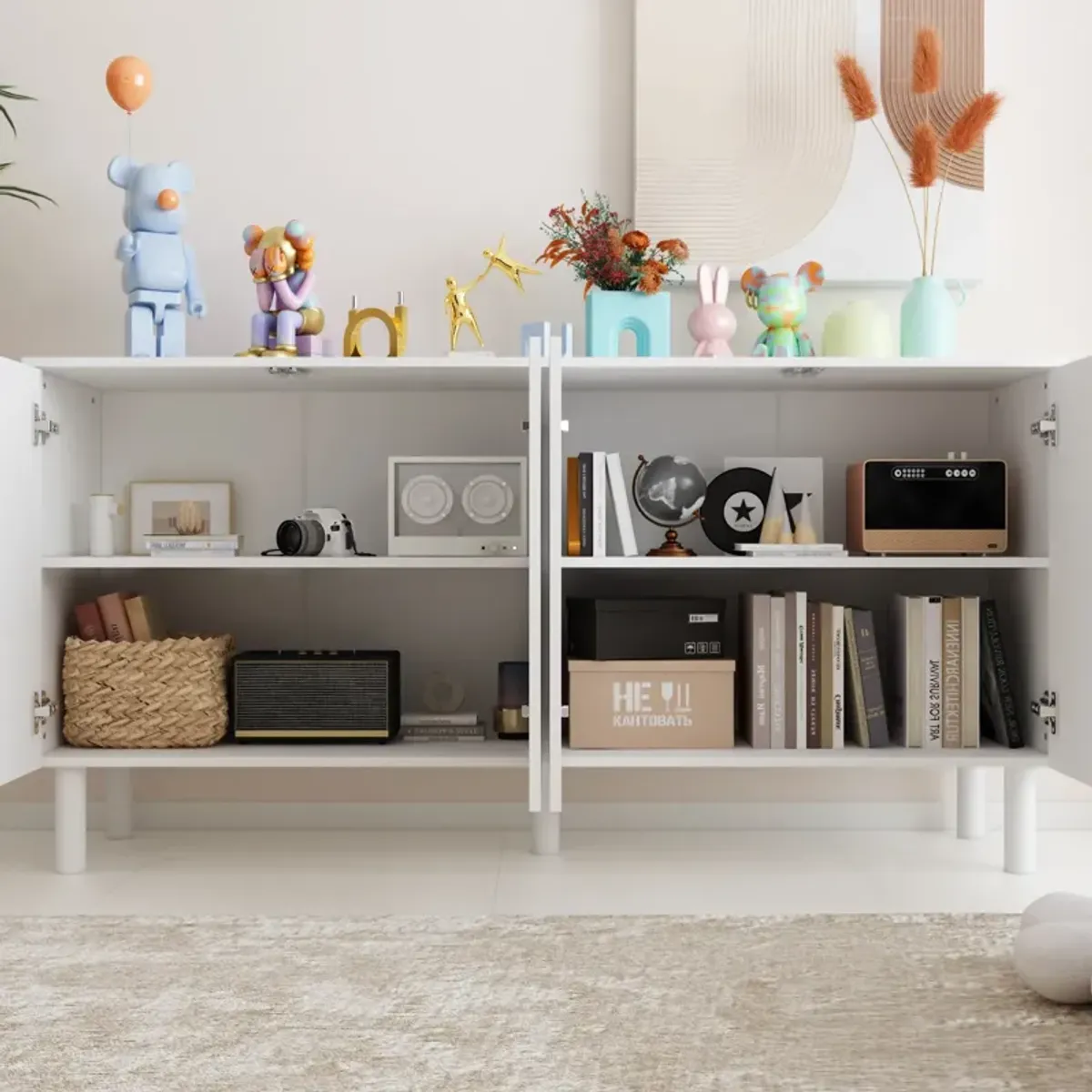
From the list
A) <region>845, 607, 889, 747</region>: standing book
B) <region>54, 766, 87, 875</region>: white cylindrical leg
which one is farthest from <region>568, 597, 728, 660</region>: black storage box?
<region>54, 766, 87, 875</region>: white cylindrical leg

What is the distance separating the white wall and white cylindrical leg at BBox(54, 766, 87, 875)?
349 mm

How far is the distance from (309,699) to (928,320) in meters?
1.40

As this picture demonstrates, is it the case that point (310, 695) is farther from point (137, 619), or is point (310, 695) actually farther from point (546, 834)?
point (546, 834)

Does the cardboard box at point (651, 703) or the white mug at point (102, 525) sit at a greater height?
the white mug at point (102, 525)

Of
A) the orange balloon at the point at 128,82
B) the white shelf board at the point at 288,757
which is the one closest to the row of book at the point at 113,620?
the white shelf board at the point at 288,757

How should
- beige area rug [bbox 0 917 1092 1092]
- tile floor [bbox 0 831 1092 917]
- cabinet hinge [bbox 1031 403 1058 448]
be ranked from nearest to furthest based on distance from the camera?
beige area rug [bbox 0 917 1092 1092]
tile floor [bbox 0 831 1092 917]
cabinet hinge [bbox 1031 403 1058 448]

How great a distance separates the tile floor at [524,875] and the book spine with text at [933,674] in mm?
255

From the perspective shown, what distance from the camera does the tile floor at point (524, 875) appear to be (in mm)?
2018

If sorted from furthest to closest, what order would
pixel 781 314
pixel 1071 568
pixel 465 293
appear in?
pixel 465 293, pixel 781 314, pixel 1071 568

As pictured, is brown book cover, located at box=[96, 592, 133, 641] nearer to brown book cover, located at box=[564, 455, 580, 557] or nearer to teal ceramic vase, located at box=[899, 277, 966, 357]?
brown book cover, located at box=[564, 455, 580, 557]

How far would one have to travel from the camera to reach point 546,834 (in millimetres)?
2355

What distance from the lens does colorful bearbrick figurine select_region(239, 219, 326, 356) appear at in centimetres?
228

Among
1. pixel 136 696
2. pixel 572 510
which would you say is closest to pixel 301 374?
pixel 572 510

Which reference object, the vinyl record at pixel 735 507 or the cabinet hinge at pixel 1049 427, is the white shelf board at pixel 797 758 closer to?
the vinyl record at pixel 735 507
